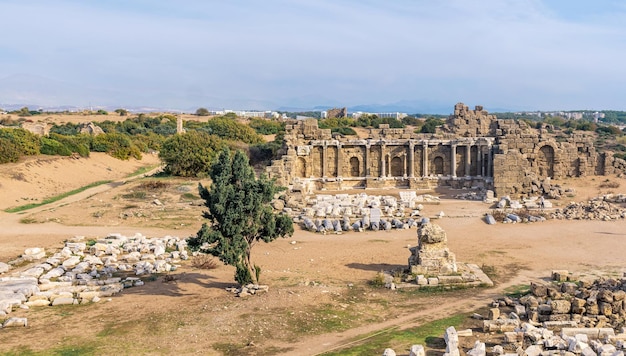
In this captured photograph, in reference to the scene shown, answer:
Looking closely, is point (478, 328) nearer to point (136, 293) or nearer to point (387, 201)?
point (136, 293)

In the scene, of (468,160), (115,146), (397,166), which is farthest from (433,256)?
(115,146)

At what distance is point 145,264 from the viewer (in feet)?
58.6

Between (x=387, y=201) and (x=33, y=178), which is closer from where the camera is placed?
(x=387, y=201)

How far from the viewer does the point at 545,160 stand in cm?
3534

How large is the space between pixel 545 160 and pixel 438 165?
6679mm

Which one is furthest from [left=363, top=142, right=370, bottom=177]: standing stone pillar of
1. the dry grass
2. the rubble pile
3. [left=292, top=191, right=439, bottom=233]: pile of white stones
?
the dry grass

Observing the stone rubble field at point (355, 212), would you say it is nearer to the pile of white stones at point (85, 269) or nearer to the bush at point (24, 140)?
the pile of white stones at point (85, 269)

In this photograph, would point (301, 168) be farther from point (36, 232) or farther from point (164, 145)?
point (36, 232)

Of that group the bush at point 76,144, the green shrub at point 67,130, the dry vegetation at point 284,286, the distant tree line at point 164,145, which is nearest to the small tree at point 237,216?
the dry vegetation at point 284,286

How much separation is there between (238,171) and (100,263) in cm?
664

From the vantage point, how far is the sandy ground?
39.8ft

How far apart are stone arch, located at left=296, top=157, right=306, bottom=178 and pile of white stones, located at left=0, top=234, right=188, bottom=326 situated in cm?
1566

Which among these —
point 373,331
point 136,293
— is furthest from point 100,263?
point 373,331

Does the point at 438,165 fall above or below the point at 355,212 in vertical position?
above
